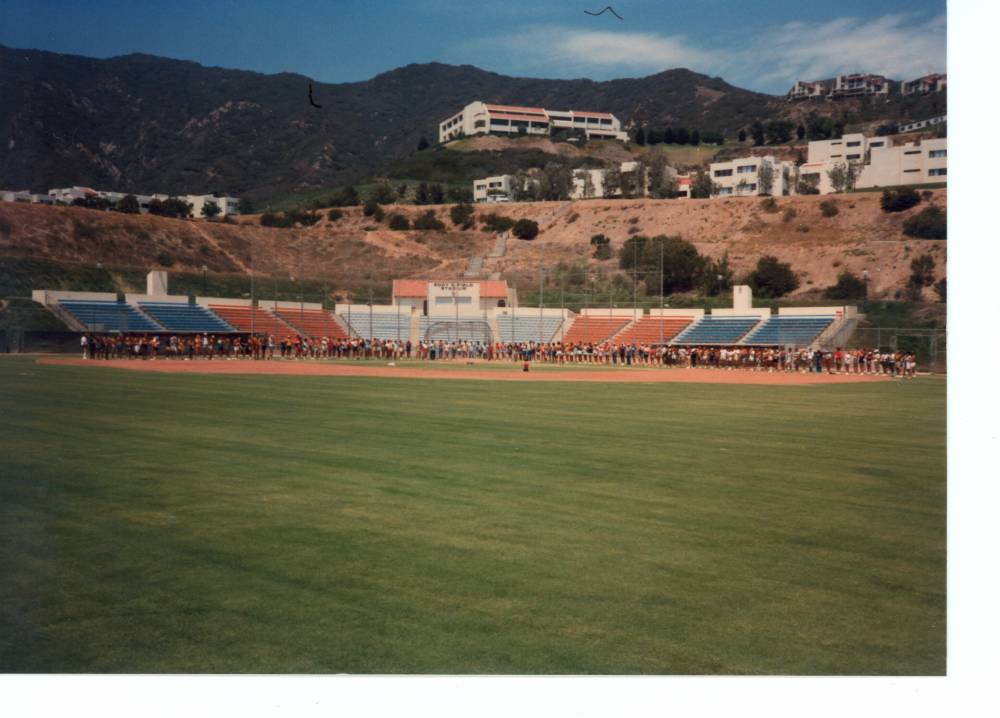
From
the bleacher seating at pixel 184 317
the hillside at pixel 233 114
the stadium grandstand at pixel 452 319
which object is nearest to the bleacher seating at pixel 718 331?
the stadium grandstand at pixel 452 319

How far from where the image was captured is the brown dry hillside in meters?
40.3

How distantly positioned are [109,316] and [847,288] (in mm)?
31210

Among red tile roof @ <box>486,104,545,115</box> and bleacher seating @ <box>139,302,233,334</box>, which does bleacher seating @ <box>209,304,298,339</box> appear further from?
red tile roof @ <box>486,104,545,115</box>

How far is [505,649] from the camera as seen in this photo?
347cm

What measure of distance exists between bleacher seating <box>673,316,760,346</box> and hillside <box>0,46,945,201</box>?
29.8ft

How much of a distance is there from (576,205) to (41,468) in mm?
54204

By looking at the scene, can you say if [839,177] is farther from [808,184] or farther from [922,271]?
[922,271]

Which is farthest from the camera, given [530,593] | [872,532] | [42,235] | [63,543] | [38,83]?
[42,235]

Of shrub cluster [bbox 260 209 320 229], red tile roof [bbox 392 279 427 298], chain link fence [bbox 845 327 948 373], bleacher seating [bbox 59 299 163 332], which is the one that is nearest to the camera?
chain link fence [bbox 845 327 948 373]

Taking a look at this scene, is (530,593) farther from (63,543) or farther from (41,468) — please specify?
(41,468)

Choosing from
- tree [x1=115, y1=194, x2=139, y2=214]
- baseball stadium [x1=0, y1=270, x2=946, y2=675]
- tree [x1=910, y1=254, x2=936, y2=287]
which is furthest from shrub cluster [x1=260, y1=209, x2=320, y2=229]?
baseball stadium [x1=0, y1=270, x2=946, y2=675]

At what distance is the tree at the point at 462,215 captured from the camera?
56.7 m

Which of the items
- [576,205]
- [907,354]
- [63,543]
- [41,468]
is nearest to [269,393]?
[41,468]
